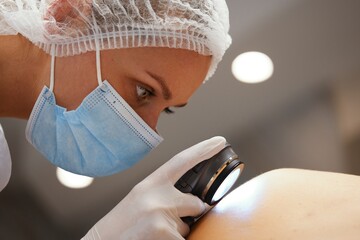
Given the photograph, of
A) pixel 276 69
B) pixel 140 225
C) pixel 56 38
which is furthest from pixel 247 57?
pixel 140 225

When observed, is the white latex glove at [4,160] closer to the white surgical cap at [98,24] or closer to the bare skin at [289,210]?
the white surgical cap at [98,24]

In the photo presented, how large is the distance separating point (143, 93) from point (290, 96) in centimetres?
102

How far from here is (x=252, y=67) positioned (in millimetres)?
2127

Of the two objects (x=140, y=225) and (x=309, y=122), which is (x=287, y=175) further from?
(x=309, y=122)

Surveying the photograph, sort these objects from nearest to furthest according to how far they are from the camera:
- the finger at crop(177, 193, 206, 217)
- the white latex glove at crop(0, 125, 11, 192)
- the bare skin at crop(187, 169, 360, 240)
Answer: the bare skin at crop(187, 169, 360, 240) → the finger at crop(177, 193, 206, 217) → the white latex glove at crop(0, 125, 11, 192)

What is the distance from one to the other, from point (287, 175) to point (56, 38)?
641mm

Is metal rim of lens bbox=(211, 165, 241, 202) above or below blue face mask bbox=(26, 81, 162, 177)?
below

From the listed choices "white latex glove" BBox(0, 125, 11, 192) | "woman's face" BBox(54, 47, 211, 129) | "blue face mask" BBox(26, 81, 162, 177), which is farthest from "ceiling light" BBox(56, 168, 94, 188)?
Answer: "woman's face" BBox(54, 47, 211, 129)

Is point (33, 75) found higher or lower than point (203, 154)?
higher

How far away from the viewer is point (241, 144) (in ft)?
6.91

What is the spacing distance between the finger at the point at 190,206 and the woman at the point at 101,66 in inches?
4.4

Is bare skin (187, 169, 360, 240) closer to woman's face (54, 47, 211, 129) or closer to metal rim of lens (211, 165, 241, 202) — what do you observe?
metal rim of lens (211, 165, 241, 202)

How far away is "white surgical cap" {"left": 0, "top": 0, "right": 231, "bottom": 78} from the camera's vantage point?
1164mm

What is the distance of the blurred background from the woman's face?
920mm
